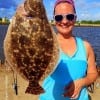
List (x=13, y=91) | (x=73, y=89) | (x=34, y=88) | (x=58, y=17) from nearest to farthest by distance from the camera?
(x=34, y=88), (x=73, y=89), (x=58, y=17), (x=13, y=91)

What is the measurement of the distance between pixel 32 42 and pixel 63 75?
113 cm

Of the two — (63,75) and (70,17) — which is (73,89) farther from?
(70,17)

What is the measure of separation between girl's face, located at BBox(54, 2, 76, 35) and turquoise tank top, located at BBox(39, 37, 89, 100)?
11.2 inches

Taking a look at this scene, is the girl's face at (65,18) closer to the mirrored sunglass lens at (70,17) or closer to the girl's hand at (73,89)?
the mirrored sunglass lens at (70,17)

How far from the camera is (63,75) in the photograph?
5035 millimetres

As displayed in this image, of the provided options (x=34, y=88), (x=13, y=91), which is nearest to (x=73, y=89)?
(x=34, y=88)

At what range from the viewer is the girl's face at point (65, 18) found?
4.92 meters

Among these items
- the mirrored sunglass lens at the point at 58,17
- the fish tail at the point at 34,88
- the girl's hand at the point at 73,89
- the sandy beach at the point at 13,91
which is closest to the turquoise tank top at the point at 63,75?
the girl's hand at the point at 73,89

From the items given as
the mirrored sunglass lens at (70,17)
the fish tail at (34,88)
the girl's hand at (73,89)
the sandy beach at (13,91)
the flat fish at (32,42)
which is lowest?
the sandy beach at (13,91)

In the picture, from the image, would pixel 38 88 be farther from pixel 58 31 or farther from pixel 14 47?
pixel 58 31

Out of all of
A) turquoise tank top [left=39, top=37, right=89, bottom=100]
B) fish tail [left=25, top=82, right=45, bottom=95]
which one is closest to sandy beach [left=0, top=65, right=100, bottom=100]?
turquoise tank top [left=39, top=37, right=89, bottom=100]

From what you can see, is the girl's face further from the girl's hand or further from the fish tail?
the fish tail

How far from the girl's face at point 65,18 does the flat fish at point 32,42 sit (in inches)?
34.8

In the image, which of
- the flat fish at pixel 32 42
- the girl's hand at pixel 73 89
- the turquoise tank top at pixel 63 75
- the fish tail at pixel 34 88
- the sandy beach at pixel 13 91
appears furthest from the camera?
the sandy beach at pixel 13 91
